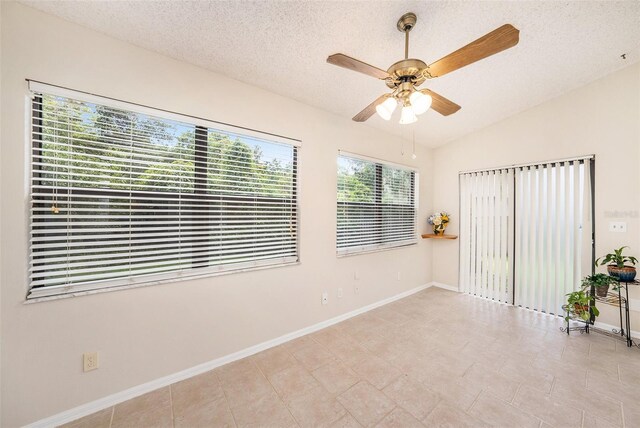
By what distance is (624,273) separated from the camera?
8.55 ft

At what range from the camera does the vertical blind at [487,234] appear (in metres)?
3.75

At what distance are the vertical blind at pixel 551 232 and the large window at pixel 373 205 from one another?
5.00 ft

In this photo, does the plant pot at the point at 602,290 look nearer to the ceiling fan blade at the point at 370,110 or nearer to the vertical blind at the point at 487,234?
the vertical blind at the point at 487,234

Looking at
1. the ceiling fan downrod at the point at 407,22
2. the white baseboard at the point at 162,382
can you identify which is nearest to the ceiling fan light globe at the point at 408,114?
the ceiling fan downrod at the point at 407,22

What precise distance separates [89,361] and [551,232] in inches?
198

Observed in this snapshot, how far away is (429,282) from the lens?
4625 mm

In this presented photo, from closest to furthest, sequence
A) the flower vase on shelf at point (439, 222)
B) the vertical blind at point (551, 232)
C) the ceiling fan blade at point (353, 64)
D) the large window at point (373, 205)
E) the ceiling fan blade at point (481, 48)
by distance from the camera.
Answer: the ceiling fan blade at point (481, 48) → the ceiling fan blade at point (353, 64) → the vertical blind at point (551, 232) → the large window at point (373, 205) → the flower vase on shelf at point (439, 222)

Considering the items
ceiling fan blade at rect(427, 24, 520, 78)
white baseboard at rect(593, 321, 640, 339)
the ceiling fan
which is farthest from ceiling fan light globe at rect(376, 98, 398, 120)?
white baseboard at rect(593, 321, 640, 339)

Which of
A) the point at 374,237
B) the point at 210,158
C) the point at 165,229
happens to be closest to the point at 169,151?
the point at 210,158

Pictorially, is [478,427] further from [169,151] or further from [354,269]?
[169,151]

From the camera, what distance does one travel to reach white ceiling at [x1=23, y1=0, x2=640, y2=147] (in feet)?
5.52

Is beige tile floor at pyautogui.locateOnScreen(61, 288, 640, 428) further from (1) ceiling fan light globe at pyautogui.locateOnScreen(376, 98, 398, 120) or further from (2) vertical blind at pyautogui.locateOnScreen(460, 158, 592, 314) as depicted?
(1) ceiling fan light globe at pyautogui.locateOnScreen(376, 98, 398, 120)

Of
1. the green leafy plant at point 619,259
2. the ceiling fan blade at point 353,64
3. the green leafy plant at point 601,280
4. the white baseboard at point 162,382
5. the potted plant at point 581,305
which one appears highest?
the ceiling fan blade at point 353,64

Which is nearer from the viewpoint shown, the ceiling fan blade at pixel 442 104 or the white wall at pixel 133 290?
the white wall at pixel 133 290
